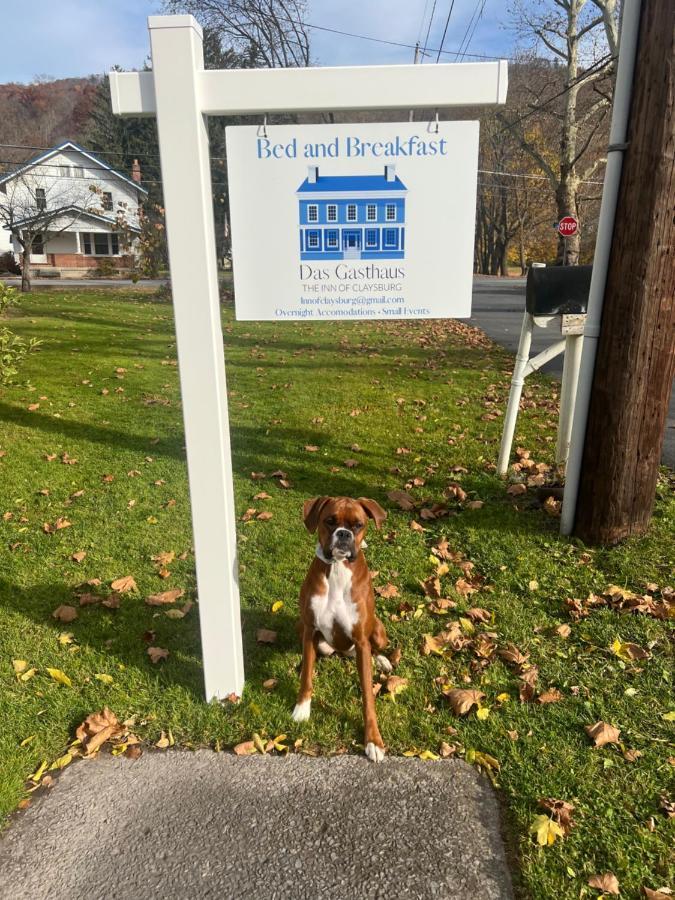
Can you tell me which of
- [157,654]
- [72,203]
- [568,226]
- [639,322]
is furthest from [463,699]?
[72,203]

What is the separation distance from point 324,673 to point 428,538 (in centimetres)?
177

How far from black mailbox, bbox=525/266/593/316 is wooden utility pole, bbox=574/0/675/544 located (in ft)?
3.64

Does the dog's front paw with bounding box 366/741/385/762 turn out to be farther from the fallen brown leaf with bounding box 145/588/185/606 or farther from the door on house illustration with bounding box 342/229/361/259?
the door on house illustration with bounding box 342/229/361/259

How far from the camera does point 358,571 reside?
273cm

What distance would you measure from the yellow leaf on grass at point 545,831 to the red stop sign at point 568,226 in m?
19.2

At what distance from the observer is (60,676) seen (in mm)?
3105

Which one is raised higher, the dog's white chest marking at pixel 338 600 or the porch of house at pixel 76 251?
the porch of house at pixel 76 251

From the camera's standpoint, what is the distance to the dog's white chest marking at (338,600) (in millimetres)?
2684

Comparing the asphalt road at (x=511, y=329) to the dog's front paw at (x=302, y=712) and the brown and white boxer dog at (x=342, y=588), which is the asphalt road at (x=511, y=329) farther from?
the dog's front paw at (x=302, y=712)

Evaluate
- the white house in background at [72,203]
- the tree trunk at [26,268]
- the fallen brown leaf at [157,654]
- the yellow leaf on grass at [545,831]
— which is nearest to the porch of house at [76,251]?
the white house in background at [72,203]

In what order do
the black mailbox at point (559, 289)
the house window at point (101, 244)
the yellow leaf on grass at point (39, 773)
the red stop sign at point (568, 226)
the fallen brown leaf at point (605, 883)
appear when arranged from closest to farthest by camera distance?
the fallen brown leaf at point (605, 883), the yellow leaf on grass at point (39, 773), the black mailbox at point (559, 289), the red stop sign at point (568, 226), the house window at point (101, 244)

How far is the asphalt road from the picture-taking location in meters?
7.03

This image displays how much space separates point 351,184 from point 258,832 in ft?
8.35

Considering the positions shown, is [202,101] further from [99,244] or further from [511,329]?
[99,244]
